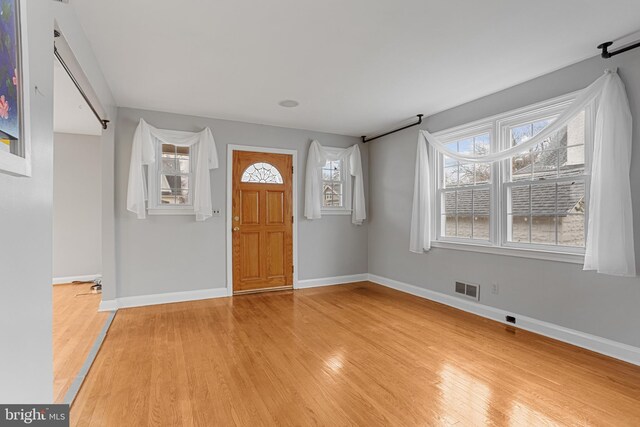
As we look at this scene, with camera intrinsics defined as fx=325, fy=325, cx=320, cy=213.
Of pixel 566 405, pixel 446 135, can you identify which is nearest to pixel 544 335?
pixel 566 405

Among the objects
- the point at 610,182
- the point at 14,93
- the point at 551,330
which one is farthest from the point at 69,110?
the point at 551,330

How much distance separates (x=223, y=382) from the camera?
233 centimetres

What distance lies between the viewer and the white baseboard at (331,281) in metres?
5.25

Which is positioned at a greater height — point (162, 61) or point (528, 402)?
point (162, 61)

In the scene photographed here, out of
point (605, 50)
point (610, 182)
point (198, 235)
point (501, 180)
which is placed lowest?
point (198, 235)

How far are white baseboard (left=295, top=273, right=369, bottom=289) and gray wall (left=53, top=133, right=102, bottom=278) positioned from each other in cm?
370

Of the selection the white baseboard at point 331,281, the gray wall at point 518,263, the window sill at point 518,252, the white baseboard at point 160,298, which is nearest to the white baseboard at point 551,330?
the gray wall at point 518,263

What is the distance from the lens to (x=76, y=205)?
18.6 ft

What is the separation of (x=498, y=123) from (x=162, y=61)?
3522 mm

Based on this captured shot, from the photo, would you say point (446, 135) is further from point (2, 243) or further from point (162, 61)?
point (2, 243)

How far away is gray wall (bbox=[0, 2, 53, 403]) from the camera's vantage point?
115 centimetres

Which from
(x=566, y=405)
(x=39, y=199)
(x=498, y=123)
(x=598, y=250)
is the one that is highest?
(x=498, y=123)
